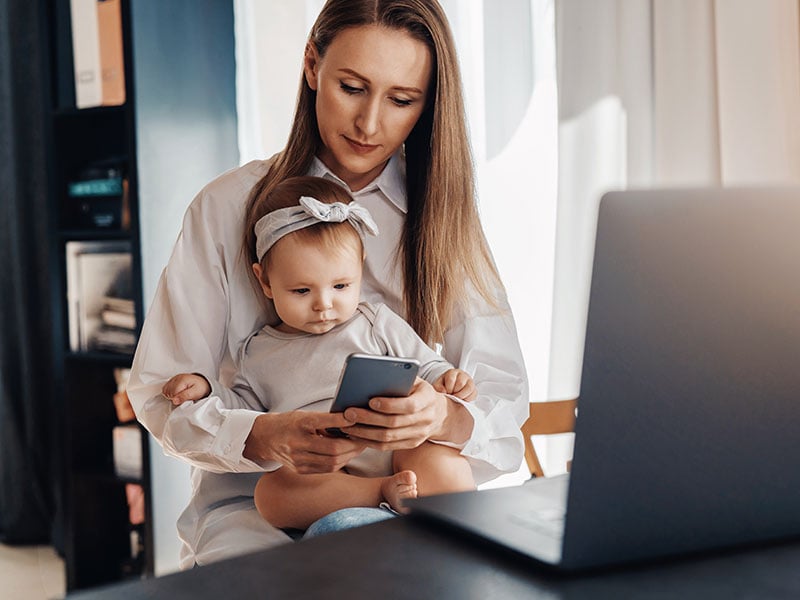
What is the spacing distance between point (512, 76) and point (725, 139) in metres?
0.66

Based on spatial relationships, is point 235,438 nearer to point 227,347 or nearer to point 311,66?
point 227,347

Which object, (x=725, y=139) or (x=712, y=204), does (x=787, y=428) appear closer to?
(x=712, y=204)

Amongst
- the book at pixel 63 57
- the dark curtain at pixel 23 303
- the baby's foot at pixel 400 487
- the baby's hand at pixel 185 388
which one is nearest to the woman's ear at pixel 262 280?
the baby's hand at pixel 185 388

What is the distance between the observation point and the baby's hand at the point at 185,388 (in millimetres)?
1488

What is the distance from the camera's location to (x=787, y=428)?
0.66 metres

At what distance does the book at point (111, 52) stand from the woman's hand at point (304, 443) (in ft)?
5.88

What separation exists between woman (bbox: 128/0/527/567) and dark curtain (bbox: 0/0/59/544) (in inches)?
86.9

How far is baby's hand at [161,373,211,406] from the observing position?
1488mm

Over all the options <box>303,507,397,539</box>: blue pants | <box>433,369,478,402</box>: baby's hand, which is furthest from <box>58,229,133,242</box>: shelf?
<box>303,507,397,539</box>: blue pants

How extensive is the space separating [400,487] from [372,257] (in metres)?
0.50

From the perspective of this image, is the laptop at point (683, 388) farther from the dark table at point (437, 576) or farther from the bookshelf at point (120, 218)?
the bookshelf at point (120, 218)

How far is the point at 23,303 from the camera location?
364 centimetres

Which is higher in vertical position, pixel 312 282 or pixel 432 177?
pixel 432 177

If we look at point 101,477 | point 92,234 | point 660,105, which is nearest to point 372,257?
point 660,105
